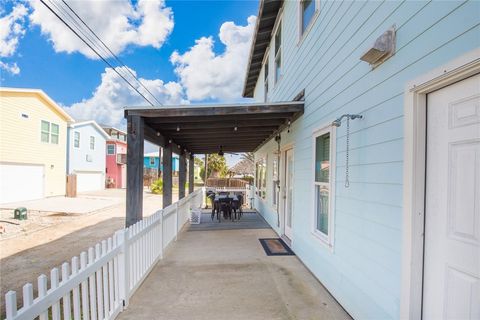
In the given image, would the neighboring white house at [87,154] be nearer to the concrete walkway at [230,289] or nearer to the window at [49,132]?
the window at [49,132]

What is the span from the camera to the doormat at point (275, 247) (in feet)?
17.5

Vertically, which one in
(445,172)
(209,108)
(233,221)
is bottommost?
(233,221)

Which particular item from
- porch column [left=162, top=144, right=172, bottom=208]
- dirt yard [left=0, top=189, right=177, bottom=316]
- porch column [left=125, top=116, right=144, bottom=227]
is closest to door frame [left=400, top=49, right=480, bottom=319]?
porch column [left=125, top=116, right=144, bottom=227]

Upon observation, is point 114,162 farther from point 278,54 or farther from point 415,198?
point 415,198

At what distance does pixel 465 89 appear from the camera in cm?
168

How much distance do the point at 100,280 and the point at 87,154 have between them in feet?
66.2

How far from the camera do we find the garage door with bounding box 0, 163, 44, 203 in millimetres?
12867

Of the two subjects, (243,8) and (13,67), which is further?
(13,67)

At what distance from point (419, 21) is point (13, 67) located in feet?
44.1

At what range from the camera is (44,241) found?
21.9 feet

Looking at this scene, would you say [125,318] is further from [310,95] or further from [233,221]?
[233,221]

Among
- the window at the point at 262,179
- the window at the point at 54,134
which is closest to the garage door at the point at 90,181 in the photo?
the window at the point at 54,134

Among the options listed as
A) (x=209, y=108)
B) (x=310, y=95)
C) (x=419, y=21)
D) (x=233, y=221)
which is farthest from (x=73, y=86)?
(x=419, y=21)

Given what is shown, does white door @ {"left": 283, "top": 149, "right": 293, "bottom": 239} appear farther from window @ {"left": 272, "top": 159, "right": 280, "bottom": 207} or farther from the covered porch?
window @ {"left": 272, "top": 159, "right": 280, "bottom": 207}
